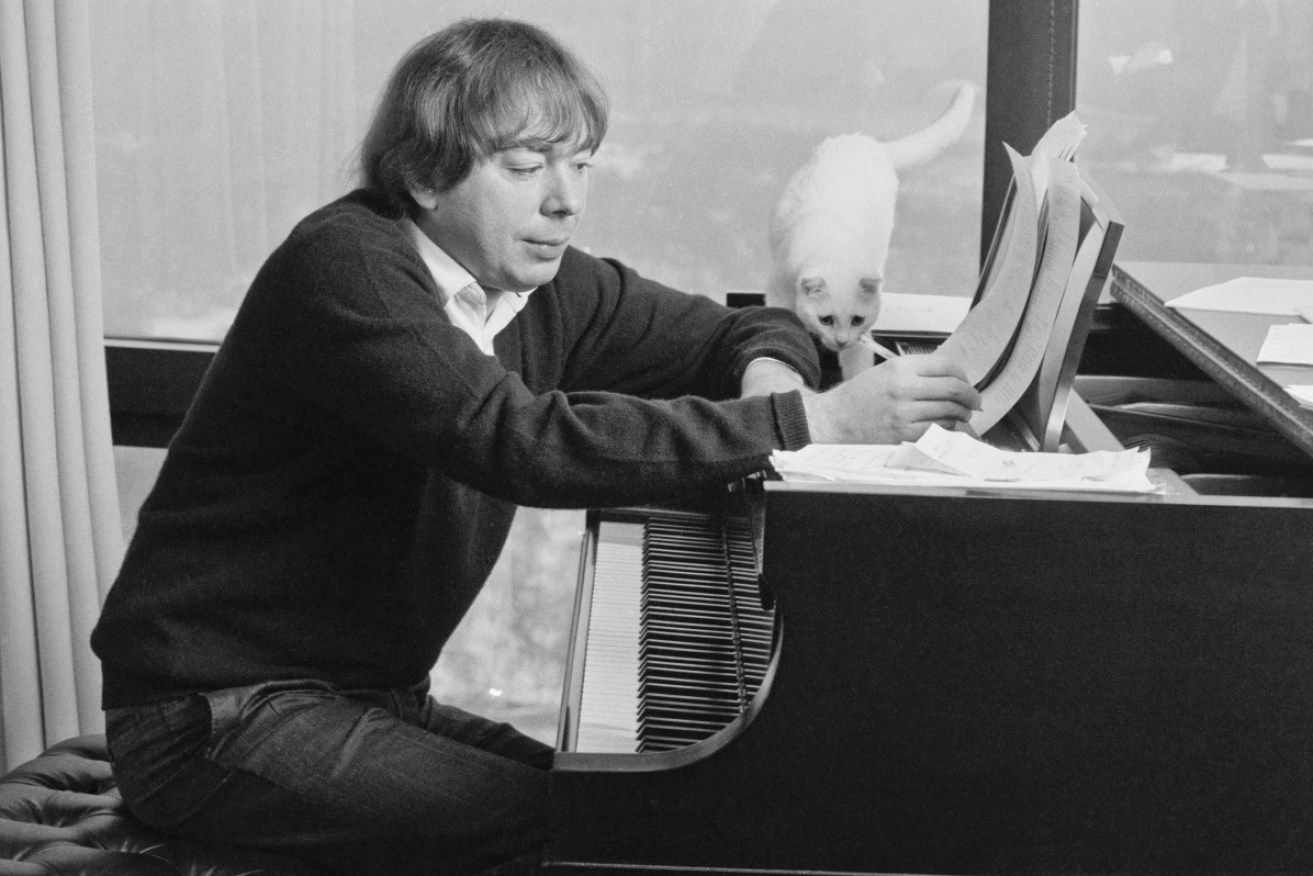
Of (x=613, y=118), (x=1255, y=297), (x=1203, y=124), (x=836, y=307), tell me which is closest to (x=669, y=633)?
(x=836, y=307)

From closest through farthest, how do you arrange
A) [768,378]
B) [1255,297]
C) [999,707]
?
[999,707] < [768,378] < [1255,297]

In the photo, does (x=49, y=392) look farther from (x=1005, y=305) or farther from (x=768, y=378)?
(x=1005, y=305)

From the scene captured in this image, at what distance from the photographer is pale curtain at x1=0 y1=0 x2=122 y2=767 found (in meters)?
2.19

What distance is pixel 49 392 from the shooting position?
2252 mm

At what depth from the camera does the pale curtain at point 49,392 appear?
7.20 feet

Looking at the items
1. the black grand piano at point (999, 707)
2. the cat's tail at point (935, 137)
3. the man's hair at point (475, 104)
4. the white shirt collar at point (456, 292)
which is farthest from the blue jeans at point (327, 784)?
the cat's tail at point (935, 137)

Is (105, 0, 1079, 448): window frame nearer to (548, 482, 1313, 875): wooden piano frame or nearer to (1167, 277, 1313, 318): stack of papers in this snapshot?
(1167, 277, 1313, 318): stack of papers

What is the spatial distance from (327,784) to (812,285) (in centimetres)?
80

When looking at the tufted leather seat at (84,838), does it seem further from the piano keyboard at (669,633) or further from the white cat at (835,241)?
the white cat at (835,241)

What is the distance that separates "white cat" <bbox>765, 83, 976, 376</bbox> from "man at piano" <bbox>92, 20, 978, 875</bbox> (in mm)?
236

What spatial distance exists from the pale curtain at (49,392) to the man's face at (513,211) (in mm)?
1046

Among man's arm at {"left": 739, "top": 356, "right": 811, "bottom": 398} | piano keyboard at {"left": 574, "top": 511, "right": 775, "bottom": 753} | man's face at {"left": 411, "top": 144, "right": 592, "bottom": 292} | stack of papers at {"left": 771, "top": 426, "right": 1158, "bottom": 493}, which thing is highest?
man's face at {"left": 411, "top": 144, "right": 592, "bottom": 292}

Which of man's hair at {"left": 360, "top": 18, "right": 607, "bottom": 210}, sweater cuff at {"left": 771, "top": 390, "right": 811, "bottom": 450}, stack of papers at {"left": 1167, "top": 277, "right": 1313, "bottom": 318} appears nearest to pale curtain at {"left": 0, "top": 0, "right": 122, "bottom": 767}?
man's hair at {"left": 360, "top": 18, "right": 607, "bottom": 210}

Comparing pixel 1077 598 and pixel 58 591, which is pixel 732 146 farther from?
pixel 1077 598
